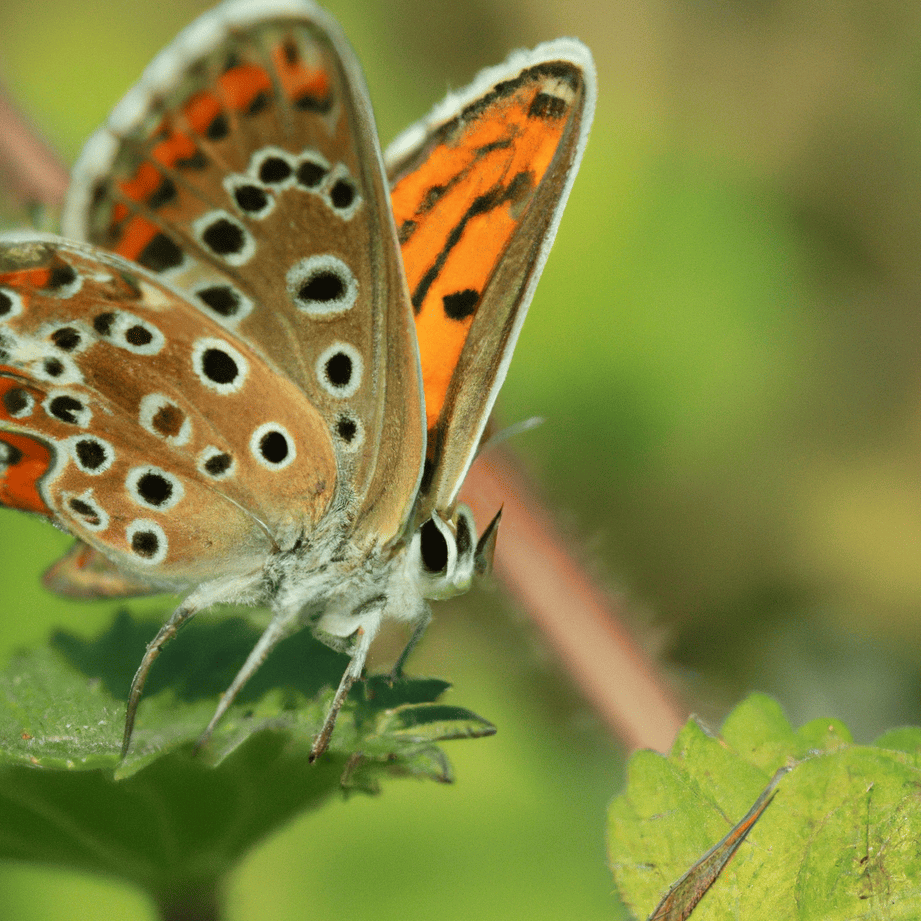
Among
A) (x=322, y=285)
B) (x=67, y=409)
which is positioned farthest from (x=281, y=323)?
(x=67, y=409)

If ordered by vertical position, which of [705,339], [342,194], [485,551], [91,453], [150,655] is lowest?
[150,655]

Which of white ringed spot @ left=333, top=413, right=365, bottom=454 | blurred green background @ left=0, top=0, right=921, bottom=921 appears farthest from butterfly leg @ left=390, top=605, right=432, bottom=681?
blurred green background @ left=0, top=0, right=921, bottom=921

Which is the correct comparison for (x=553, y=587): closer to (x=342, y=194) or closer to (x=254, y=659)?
(x=254, y=659)

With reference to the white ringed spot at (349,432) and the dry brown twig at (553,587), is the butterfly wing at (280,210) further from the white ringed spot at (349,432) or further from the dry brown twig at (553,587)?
the dry brown twig at (553,587)

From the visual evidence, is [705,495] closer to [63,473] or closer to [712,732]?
[712,732]

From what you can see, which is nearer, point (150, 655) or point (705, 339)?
point (150, 655)

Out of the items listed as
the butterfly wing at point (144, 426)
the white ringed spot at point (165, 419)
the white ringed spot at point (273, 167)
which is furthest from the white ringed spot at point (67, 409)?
the white ringed spot at point (273, 167)
